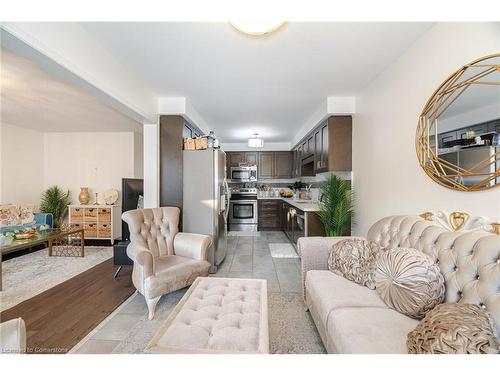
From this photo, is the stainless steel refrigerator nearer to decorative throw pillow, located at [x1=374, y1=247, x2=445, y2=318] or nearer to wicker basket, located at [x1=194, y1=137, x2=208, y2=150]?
wicker basket, located at [x1=194, y1=137, x2=208, y2=150]

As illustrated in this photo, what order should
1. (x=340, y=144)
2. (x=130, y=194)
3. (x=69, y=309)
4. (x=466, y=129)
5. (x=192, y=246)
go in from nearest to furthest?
(x=466, y=129) → (x=69, y=309) → (x=192, y=246) → (x=130, y=194) → (x=340, y=144)

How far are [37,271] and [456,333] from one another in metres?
4.43

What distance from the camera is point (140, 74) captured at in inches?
98.1

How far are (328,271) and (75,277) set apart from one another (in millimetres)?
3192

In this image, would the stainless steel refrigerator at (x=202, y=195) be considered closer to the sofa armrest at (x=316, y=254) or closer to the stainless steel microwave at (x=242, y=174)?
the sofa armrest at (x=316, y=254)

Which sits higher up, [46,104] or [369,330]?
[46,104]

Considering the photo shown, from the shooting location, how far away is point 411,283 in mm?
1188

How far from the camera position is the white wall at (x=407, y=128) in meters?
1.35

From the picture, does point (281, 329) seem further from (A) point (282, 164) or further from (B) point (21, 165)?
(B) point (21, 165)

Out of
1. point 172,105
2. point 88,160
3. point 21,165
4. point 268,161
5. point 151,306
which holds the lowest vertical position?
point 151,306

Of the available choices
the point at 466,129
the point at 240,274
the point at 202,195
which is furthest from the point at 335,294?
the point at 202,195

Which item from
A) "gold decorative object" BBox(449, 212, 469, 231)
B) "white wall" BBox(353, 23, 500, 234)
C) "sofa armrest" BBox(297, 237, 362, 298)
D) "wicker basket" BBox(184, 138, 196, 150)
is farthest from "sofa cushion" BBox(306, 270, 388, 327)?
"wicker basket" BBox(184, 138, 196, 150)

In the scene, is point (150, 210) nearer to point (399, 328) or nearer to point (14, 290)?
point (14, 290)
